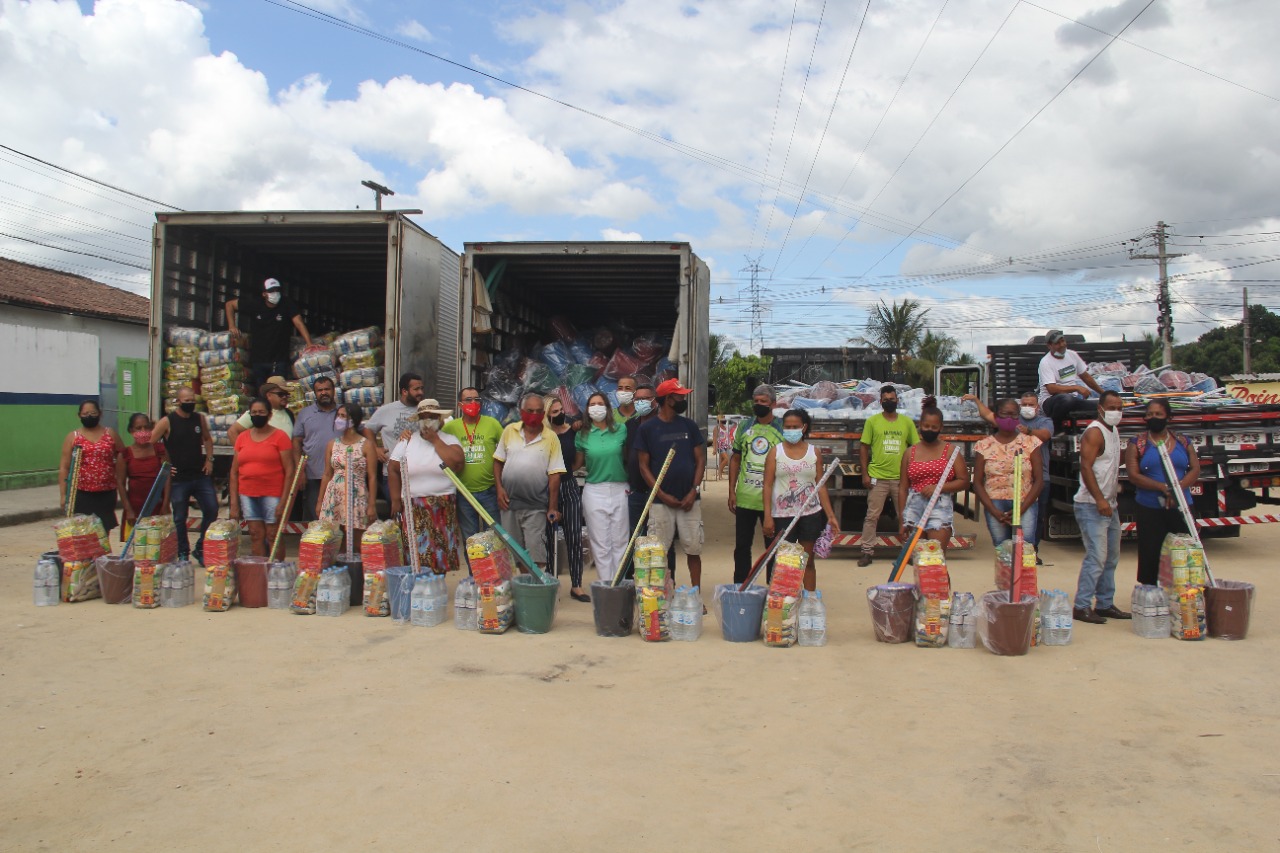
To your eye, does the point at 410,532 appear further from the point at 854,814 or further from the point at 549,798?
the point at 854,814

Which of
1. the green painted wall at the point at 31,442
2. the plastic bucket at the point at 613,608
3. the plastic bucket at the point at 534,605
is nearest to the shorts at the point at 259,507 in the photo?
the plastic bucket at the point at 534,605

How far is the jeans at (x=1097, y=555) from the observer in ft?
21.5

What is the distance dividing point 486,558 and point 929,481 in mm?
3168

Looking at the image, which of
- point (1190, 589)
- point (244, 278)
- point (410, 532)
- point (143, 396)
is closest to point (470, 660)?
point (410, 532)

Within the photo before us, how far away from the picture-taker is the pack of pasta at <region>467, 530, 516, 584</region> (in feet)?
20.4

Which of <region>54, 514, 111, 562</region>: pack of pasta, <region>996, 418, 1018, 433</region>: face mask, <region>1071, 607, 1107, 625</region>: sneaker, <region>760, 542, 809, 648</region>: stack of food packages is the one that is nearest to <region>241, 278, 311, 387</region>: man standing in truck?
<region>54, 514, 111, 562</region>: pack of pasta

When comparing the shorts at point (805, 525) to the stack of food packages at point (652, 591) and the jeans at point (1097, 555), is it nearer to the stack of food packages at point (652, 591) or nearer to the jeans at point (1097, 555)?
the stack of food packages at point (652, 591)

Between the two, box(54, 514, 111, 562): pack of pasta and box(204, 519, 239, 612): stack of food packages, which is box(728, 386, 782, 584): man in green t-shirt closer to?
box(204, 519, 239, 612): stack of food packages

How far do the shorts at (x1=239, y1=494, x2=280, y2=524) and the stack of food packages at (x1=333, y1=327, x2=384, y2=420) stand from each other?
182 centimetres

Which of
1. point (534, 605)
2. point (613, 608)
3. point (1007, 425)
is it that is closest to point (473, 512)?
point (534, 605)

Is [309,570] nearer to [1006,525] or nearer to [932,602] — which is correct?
[932,602]

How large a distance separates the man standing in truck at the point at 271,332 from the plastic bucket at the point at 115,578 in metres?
3.31

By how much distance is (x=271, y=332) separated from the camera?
1037cm

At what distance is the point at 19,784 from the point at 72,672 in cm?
168
